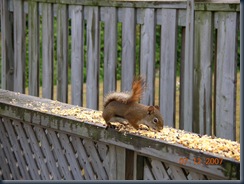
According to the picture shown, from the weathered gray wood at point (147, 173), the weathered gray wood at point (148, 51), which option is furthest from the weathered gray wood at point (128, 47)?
the weathered gray wood at point (147, 173)

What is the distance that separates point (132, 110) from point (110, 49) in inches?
77.9

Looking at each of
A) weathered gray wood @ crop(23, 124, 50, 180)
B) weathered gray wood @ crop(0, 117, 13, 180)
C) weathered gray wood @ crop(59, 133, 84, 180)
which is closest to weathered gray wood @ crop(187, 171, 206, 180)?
weathered gray wood @ crop(59, 133, 84, 180)

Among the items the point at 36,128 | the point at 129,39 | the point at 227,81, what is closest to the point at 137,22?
the point at 129,39

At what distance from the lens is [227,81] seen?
191 inches

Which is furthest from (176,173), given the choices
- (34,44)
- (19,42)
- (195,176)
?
(19,42)

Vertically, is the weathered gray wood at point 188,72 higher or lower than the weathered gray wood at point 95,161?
higher

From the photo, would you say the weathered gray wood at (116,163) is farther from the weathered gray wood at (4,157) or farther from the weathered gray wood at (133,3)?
the weathered gray wood at (133,3)

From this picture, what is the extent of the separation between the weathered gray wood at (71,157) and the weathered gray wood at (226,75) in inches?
56.2

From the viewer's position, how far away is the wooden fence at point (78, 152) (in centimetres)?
323

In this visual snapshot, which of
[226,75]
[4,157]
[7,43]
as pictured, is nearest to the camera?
[4,157]

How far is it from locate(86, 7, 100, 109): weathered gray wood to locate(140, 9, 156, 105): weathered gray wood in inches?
21.9

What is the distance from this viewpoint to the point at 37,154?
4250 millimetres

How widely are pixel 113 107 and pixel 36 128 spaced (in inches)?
24.6

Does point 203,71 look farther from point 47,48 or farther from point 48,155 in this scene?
point 47,48
